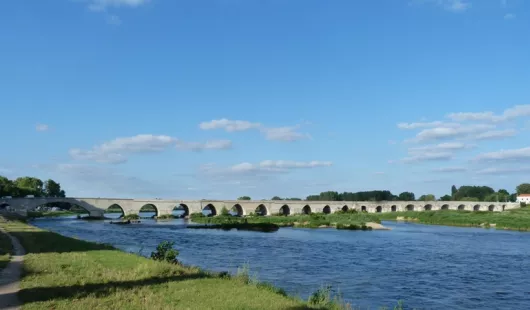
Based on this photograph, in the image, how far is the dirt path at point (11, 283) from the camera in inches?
543

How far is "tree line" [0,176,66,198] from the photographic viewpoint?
463 feet

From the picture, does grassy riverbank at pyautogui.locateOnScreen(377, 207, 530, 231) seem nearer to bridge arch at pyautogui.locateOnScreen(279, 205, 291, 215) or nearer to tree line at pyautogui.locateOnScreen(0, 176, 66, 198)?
bridge arch at pyautogui.locateOnScreen(279, 205, 291, 215)

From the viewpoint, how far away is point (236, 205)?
133500 mm

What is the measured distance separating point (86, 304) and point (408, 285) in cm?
2047

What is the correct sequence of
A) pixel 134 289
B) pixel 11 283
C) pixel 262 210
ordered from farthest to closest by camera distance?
pixel 262 210 → pixel 11 283 → pixel 134 289

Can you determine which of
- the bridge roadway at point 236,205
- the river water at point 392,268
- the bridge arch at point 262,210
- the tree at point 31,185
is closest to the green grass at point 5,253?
the river water at point 392,268

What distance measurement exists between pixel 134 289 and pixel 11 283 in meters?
4.94

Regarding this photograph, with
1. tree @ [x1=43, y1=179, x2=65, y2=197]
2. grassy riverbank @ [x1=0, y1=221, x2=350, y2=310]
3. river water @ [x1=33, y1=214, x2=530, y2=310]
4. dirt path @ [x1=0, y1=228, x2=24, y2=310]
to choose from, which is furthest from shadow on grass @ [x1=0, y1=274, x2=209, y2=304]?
tree @ [x1=43, y1=179, x2=65, y2=197]

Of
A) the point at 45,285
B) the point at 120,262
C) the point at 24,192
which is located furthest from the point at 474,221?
the point at 24,192

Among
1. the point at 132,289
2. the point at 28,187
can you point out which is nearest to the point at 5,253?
the point at 132,289

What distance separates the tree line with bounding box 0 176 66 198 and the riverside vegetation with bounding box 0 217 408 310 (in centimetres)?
13453

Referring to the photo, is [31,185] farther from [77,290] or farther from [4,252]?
[77,290]

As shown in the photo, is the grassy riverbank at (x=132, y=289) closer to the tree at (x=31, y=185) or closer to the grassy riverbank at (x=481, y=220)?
the grassy riverbank at (x=481, y=220)

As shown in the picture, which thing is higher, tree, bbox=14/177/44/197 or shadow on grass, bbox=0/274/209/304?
tree, bbox=14/177/44/197
